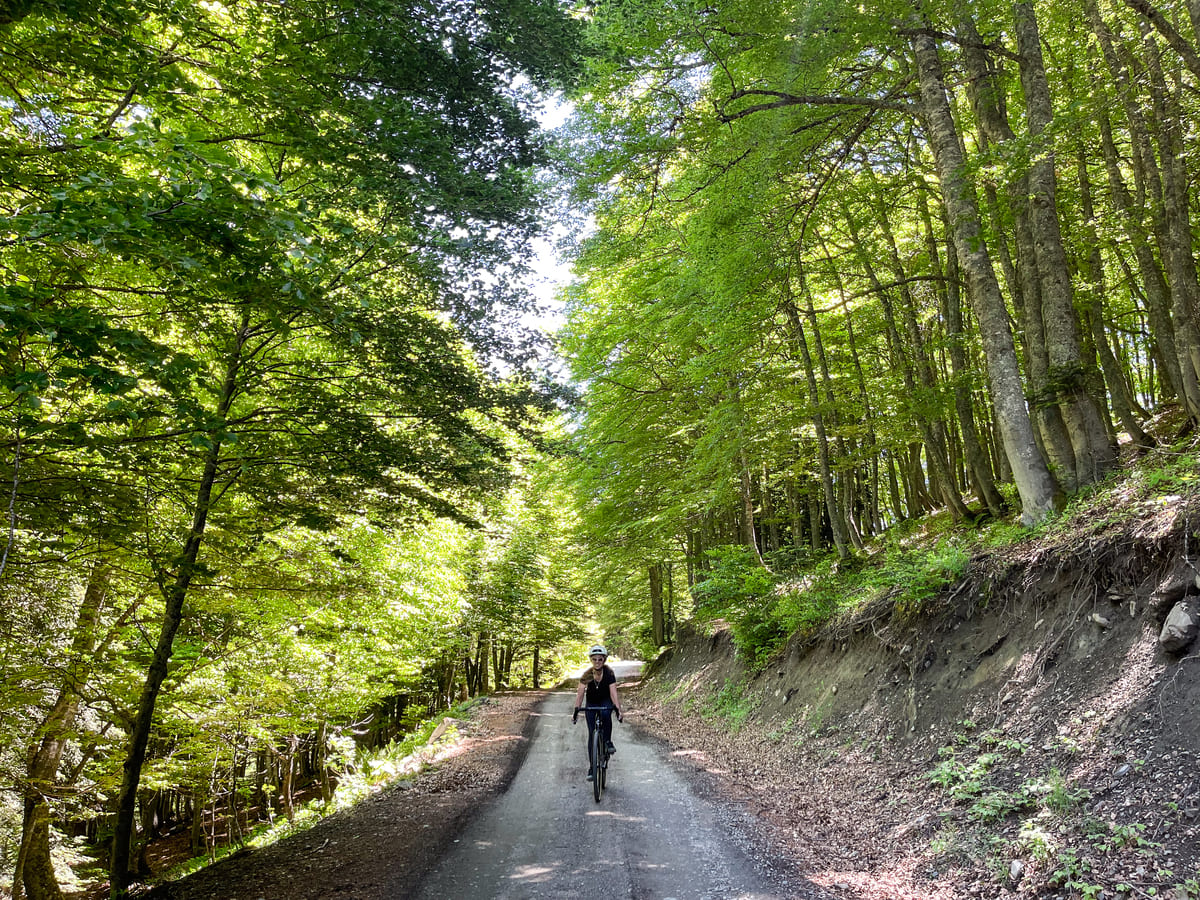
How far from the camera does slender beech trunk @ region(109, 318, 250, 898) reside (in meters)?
6.36

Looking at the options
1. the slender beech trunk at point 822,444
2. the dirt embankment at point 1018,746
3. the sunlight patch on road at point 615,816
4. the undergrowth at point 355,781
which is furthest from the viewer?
the slender beech trunk at point 822,444

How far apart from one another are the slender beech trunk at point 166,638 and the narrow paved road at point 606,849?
3.60m

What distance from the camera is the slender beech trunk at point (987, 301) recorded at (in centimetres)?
748

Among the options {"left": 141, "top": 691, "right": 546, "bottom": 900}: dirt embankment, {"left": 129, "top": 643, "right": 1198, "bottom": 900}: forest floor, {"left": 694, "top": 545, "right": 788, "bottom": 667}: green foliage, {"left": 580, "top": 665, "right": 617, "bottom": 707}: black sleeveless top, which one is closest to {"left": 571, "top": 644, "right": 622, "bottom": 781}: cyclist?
{"left": 580, "top": 665, "right": 617, "bottom": 707}: black sleeveless top

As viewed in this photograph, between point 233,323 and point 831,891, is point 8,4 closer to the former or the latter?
point 233,323

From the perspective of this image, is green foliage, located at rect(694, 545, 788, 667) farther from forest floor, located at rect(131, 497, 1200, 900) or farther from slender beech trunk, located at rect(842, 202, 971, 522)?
slender beech trunk, located at rect(842, 202, 971, 522)

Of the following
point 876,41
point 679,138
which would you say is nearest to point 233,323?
point 679,138

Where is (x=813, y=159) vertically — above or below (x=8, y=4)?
above

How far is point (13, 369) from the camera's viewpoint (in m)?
4.44

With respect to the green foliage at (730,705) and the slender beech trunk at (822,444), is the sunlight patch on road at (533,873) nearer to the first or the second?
the green foliage at (730,705)

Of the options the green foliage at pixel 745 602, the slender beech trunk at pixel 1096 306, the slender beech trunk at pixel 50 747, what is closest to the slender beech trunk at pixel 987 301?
the slender beech trunk at pixel 1096 306

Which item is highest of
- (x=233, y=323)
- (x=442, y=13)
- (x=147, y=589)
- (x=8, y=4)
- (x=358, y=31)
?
(x=442, y=13)

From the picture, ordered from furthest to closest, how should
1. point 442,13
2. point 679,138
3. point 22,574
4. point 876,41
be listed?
point 679,138
point 876,41
point 22,574
point 442,13

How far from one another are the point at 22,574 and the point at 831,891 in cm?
801
